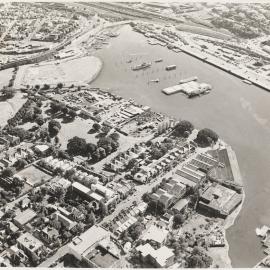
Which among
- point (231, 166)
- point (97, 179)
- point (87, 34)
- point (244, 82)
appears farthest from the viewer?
point (87, 34)

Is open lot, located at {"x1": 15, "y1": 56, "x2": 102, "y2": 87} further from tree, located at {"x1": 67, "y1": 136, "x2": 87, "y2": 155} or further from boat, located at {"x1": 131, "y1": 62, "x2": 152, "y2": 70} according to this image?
tree, located at {"x1": 67, "y1": 136, "x2": 87, "y2": 155}

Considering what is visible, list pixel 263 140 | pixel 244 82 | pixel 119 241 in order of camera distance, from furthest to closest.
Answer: pixel 244 82
pixel 263 140
pixel 119 241

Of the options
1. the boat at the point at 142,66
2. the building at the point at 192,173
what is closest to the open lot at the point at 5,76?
the boat at the point at 142,66

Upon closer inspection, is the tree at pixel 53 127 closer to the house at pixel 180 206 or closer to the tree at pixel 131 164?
the tree at pixel 131 164

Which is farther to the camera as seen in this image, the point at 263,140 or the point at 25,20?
the point at 25,20

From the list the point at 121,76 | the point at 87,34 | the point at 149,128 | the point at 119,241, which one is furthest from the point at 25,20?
the point at 119,241

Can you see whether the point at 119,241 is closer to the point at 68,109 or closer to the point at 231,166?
the point at 231,166

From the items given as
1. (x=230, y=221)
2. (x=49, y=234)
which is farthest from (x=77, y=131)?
(x=230, y=221)
